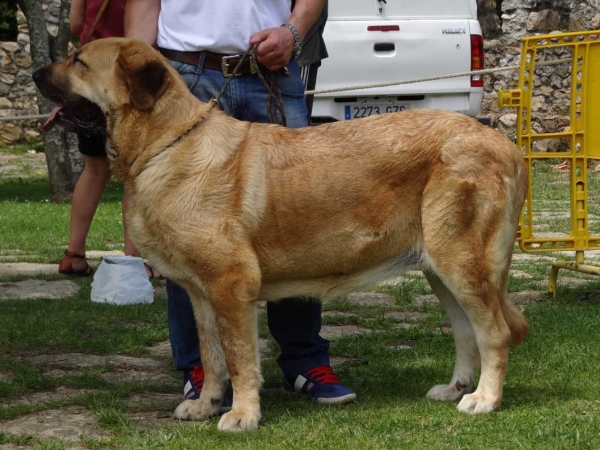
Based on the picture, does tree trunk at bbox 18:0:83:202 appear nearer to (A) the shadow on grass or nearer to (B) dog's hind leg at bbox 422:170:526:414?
(A) the shadow on grass

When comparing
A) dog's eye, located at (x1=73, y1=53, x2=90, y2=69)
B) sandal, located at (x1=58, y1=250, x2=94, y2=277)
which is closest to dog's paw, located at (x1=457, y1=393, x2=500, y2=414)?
dog's eye, located at (x1=73, y1=53, x2=90, y2=69)

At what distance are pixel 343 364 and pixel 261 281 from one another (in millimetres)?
1187

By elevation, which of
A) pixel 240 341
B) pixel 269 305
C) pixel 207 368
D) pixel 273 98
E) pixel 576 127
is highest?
pixel 273 98

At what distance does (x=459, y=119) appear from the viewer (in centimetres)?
429

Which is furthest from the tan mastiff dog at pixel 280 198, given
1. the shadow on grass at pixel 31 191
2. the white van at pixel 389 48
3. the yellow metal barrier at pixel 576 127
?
the shadow on grass at pixel 31 191

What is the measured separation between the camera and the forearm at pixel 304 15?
466cm

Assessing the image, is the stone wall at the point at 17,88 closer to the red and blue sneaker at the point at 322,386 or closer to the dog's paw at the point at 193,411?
the red and blue sneaker at the point at 322,386

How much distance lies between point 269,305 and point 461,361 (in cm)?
92

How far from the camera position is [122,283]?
6824mm

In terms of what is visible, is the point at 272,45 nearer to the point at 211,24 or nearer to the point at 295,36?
the point at 295,36

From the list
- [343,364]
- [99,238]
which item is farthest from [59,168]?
[343,364]

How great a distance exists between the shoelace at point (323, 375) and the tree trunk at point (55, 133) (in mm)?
8985

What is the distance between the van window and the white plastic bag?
6590mm

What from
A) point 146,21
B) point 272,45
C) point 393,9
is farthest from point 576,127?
point 393,9
